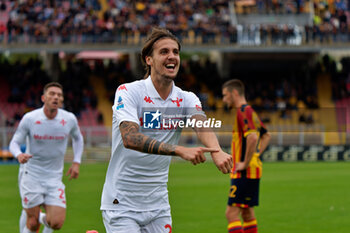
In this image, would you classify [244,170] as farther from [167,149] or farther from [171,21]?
[171,21]

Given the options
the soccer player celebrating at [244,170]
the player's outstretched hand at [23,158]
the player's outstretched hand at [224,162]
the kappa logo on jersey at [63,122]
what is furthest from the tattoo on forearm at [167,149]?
the kappa logo on jersey at [63,122]

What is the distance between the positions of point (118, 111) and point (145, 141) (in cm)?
49

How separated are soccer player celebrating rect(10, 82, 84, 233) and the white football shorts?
157 inches

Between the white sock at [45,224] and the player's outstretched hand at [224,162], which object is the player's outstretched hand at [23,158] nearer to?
the white sock at [45,224]

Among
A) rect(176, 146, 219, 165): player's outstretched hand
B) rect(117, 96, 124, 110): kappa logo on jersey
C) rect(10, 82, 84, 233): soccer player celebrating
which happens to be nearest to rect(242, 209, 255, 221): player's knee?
rect(10, 82, 84, 233): soccer player celebrating

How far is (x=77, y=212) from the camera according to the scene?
1333 cm

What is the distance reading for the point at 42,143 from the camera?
908 centimetres

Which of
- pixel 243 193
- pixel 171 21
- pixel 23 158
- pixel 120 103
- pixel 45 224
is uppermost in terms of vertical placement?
pixel 171 21

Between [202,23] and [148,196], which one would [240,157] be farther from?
[202,23]

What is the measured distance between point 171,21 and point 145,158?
34.9 metres

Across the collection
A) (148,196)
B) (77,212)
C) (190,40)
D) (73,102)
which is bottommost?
(77,212)

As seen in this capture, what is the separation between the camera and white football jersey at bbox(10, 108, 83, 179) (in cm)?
902

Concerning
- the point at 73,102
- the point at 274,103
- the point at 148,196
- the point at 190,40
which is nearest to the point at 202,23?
the point at 190,40

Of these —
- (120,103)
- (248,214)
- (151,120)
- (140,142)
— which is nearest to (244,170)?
(248,214)
